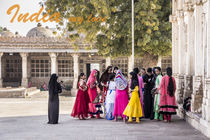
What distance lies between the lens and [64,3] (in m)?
15.8

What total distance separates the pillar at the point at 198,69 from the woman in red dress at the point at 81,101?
11.1 feet

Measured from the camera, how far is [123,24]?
15086mm

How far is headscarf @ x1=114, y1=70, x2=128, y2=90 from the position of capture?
8.79m

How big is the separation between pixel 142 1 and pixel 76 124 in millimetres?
8518

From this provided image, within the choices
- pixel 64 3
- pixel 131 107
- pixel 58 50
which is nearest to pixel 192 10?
pixel 131 107

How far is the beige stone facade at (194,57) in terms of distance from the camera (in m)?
7.00

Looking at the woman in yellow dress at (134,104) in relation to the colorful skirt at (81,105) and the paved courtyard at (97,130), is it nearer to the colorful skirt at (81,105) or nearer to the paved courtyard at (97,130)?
the paved courtyard at (97,130)

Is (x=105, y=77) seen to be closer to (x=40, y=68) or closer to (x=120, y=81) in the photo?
(x=120, y=81)

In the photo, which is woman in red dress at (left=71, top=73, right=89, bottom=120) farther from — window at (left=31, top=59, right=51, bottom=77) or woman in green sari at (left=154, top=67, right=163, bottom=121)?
window at (left=31, top=59, right=51, bottom=77)

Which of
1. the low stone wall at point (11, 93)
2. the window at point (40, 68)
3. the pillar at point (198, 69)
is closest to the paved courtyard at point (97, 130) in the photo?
the pillar at point (198, 69)

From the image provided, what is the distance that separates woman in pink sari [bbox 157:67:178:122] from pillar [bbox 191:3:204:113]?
65cm

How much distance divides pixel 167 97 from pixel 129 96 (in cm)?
116

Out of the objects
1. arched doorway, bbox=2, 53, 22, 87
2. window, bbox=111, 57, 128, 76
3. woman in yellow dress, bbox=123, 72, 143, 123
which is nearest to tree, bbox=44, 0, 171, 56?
woman in yellow dress, bbox=123, 72, 143, 123

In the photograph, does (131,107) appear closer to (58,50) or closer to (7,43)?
(58,50)
